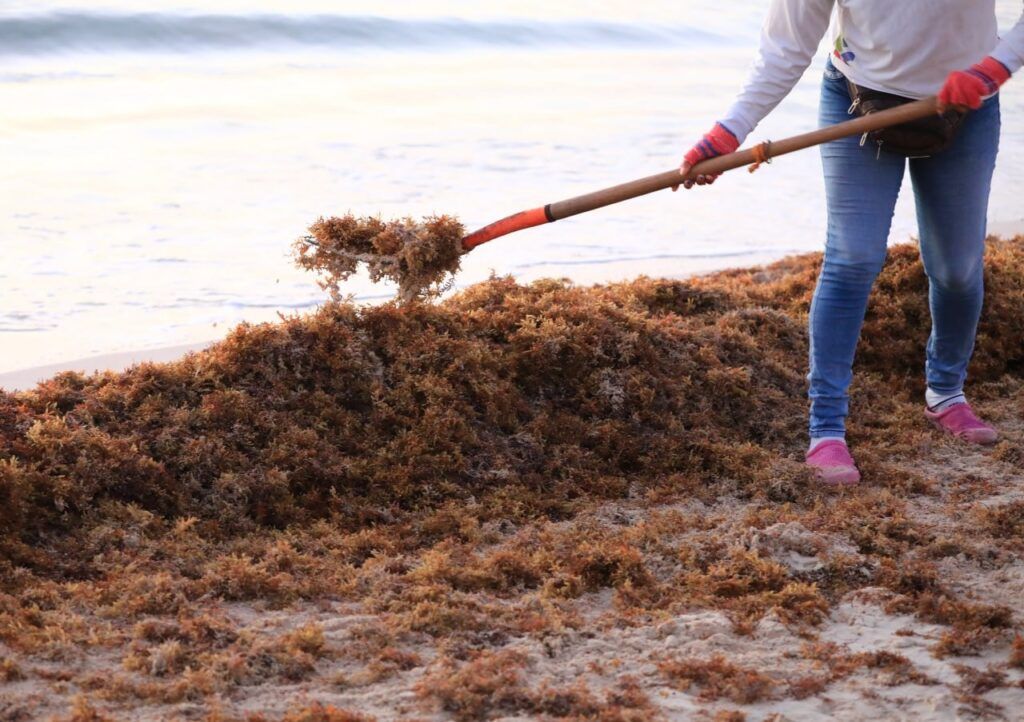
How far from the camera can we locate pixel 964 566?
313cm

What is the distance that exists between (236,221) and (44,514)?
512 centimetres

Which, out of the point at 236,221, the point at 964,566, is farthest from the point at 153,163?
the point at 964,566

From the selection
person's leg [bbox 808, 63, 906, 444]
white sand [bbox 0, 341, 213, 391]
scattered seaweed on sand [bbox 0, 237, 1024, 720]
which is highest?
person's leg [bbox 808, 63, 906, 444]

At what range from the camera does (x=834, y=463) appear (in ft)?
12.4

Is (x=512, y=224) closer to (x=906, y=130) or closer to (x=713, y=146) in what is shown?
(x=713, y=146)

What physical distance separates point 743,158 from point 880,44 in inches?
20.8

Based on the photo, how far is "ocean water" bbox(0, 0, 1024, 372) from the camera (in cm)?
679

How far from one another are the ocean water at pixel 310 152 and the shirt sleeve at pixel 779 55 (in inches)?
124

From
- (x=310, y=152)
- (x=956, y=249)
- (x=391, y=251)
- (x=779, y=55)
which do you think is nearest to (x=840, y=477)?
(x=956, y=249)

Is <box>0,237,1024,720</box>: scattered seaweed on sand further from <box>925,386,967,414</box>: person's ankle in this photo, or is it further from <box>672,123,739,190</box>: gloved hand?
<box>672,123,739,190</box>: gloved hand

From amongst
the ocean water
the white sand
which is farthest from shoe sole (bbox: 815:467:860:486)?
the ocean water

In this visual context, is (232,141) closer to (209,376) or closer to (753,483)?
(209,376)

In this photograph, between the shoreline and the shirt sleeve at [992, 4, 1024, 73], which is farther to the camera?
the shoreline

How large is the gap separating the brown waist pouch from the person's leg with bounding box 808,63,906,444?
5cm
